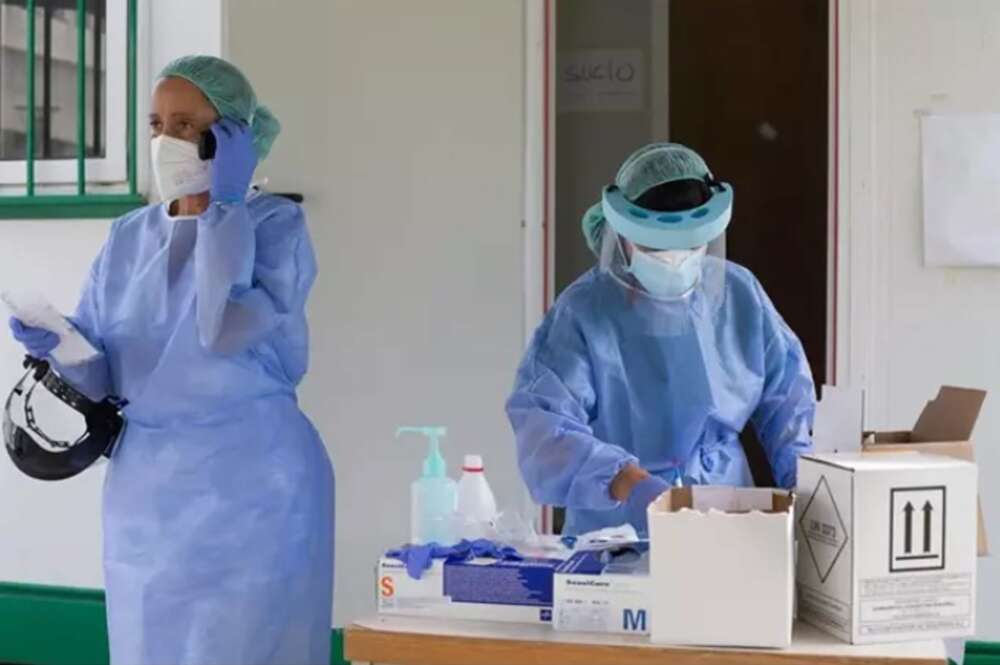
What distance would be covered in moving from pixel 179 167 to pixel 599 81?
1.67 meters

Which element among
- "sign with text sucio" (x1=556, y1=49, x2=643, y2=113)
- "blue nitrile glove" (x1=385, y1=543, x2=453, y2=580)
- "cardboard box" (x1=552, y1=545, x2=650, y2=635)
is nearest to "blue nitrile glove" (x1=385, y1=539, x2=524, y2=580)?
Answer: "blue nitrile glove" (x1=385, y1=543, x2=453, y2=580)

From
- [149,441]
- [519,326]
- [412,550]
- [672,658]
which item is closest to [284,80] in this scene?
[519,326]

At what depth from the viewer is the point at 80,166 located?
3.14 metres

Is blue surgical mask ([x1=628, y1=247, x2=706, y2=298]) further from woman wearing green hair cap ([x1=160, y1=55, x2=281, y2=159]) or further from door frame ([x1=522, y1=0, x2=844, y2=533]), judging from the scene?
door frame ([x1=522, y1=0, x2=844, y2=533])

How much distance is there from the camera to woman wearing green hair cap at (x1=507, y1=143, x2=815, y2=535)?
1866mm

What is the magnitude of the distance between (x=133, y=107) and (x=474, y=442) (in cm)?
117

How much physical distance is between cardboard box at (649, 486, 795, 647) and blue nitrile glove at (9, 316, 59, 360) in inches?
41.5

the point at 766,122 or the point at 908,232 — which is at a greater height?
the point at 766,122

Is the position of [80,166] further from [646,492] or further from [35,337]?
[646,492]

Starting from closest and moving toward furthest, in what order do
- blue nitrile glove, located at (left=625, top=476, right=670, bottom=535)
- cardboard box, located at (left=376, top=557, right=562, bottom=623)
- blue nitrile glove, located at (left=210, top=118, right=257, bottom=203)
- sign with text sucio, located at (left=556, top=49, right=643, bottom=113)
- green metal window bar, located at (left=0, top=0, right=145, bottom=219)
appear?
cardboard box, located at (left=376, top=557, right=562, bottom=623)
blue nitrile glove, located at (left=625, top=476, right=670, bottom=535)
blue nitrile glove, located at (left=210, top=118, right=257, bottom=203)
green metal window bar, located at (left=0, top=0, right=145, bottom=219)
sign with text sucio, located at (left=556, top=49, right=643, bottom=113)

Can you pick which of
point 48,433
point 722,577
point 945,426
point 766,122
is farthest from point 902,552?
point 766,122

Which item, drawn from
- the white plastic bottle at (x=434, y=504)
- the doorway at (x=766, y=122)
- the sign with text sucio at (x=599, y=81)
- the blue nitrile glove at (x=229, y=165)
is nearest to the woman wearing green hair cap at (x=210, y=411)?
the blue nitrile glove at (x=229, y=165)

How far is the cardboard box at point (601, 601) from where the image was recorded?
151cm

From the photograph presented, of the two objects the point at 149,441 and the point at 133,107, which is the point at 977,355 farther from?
the point at 133,107
